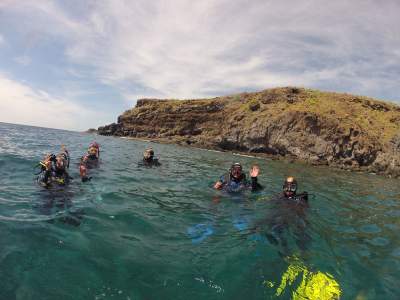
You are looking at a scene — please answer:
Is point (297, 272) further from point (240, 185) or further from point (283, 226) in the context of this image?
point (240, 185)

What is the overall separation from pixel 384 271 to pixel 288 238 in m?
1.93

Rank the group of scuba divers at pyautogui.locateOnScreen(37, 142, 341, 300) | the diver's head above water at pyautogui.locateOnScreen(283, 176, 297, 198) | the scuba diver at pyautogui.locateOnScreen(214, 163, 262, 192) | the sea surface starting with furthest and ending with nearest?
the scuba diver at pyautogui.locateOnScreen(214, 163, 262, 192), the diver's head above water at pyautogui.locateOnScreen(283, 176, 297, 198), the group of scuba divers at pyautogui.locateOnScreen(37, 142, 341, 300), the sea surface

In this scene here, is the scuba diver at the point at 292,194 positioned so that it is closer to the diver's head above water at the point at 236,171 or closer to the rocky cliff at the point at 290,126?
the diver's head above water at the point at 236,171

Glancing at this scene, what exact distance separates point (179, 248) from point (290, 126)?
42.9 meters

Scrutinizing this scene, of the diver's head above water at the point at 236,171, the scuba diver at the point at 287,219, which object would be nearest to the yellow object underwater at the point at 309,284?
the scuba diver at the point at 287,219

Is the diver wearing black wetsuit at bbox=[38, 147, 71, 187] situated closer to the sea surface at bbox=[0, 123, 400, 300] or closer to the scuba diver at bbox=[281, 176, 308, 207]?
the sea surface at bbox=[0, 123, 400, 300]

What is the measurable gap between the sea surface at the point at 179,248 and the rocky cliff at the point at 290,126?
31.7 metres

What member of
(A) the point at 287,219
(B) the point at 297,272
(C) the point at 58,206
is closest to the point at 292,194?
(A) the point at 287,219

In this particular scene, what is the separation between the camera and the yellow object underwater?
16.5ft

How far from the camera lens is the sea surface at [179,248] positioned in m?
4.79

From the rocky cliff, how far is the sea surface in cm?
3173

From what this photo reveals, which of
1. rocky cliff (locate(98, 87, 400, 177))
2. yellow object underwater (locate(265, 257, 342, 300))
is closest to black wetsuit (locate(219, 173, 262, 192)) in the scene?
yellow object underwater (locate(265, 257, 342, 300))

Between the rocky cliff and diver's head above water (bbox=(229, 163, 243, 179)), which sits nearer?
diver's head above water (bbox=(229, 163, 243, 179))

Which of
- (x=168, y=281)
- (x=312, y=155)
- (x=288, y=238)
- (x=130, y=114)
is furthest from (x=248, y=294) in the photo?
(x=130, y=114)
